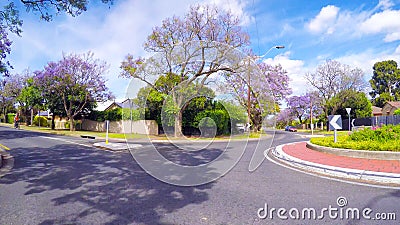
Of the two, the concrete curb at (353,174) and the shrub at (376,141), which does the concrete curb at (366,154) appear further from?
the concrete curb at (353,174)

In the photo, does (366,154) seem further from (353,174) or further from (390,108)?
(390,108)

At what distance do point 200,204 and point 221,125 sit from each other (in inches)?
447

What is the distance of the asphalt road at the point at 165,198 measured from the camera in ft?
10.8

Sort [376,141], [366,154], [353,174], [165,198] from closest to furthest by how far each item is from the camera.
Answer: [165,198]
[353,174]
[366,154]
[376,141]

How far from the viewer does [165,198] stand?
4098 millimetres

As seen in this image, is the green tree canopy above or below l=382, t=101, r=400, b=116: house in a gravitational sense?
above

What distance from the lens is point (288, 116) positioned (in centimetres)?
5403

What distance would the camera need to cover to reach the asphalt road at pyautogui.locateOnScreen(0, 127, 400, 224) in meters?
3.30

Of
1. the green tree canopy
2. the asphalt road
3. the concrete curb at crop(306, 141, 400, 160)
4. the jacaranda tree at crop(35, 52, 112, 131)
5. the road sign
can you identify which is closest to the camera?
the asphalt road

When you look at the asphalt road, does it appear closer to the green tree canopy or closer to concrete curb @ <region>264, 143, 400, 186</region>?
concrete curb @ <region>264, 143, 400, 186</region>

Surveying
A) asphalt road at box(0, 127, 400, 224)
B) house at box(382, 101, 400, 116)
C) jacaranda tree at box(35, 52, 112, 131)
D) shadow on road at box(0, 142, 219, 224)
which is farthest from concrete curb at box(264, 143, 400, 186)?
house at box(382, 101, 400, 116)

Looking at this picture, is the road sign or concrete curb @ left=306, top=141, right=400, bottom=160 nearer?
concrete curb @ left=306, top=141, right=400, bottom=160

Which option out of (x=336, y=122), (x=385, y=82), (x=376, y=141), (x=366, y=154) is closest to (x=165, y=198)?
(x=366, y=154)

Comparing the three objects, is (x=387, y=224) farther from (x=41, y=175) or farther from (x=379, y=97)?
(x=379, y=97)
